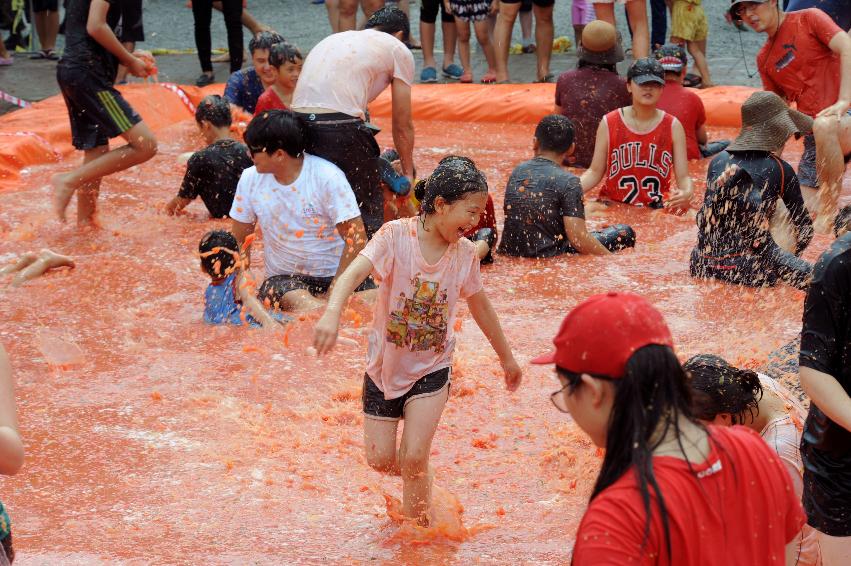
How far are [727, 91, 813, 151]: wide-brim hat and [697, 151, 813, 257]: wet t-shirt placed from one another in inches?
1.9

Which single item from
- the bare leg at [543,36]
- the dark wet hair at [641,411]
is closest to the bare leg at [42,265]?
the dark wet hair at [641,411]

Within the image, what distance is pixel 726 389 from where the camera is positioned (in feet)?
11.0

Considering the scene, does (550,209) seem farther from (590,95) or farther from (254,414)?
(254,414)

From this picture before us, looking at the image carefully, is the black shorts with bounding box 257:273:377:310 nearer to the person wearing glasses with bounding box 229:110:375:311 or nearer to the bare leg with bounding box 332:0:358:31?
the person wearing glasses with bounding box 229:110:375:311

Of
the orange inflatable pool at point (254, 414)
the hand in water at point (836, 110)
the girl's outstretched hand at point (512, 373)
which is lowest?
the orange inflatable pool at point (254, 414)

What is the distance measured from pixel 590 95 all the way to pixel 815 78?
6.36ft

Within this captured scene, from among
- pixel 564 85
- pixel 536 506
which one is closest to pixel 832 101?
pixel 564 85

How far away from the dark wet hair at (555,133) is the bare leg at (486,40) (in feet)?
15.6

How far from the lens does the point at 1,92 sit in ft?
36.2

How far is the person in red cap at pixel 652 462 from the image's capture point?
1.92m

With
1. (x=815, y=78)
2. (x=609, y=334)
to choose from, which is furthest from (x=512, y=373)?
(x=815, y=78)

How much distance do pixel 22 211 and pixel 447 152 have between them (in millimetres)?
3649

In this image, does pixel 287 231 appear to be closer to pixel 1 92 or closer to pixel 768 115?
pixel 768 115

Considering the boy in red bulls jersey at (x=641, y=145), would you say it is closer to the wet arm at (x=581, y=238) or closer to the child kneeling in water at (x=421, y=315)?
the wet arm at (x=581, y=238)
